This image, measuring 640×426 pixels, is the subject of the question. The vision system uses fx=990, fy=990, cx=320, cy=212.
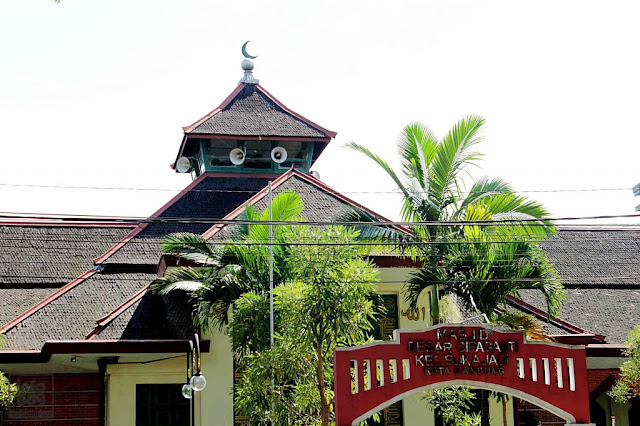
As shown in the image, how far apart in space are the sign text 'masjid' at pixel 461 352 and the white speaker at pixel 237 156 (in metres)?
12.4

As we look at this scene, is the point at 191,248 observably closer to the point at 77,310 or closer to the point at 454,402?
the point at 77,310

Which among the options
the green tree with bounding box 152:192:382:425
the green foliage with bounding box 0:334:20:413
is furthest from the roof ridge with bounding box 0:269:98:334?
the green tree with bounding box 152:192:382:425

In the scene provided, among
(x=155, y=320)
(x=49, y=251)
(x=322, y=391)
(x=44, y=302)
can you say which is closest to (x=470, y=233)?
(x=322, y=391)

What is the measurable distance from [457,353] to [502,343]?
87 cm

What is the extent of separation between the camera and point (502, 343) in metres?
18.0

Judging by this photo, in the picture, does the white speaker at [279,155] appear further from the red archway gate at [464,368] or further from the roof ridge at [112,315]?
the red archway gate at [464,368]

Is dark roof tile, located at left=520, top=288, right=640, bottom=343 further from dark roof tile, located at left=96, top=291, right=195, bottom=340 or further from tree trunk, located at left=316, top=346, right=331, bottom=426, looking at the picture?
tree trunk, located at left=316, top=346, right=331, bottom=426

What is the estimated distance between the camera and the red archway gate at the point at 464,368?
688 inches

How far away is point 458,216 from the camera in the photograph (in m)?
20.9

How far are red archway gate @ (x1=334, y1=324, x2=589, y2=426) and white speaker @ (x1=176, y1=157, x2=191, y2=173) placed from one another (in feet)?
47.4

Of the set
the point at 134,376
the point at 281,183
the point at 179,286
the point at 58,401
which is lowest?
the point at 58,401

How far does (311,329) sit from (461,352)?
108 inches

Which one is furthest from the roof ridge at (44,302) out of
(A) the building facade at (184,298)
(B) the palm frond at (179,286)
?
(B) the palm frond at (179,286)

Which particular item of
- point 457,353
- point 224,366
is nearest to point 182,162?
point 224,366
